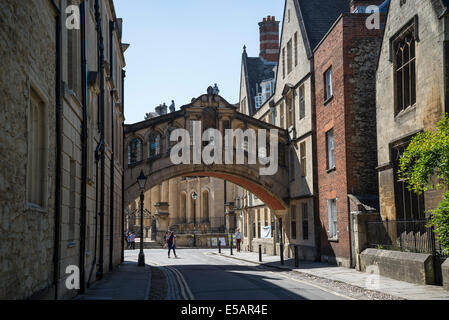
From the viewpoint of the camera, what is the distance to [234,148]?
31.0 meters

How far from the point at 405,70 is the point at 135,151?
17928 mm

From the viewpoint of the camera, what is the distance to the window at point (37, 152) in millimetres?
9508

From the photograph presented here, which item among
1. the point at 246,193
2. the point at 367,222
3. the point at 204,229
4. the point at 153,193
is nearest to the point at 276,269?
the point at 367,222

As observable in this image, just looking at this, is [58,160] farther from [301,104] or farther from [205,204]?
[205,204]

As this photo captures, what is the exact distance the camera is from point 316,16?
29.9 metres

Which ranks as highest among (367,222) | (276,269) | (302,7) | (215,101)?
(302,7)

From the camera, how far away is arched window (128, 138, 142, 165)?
31391 mm

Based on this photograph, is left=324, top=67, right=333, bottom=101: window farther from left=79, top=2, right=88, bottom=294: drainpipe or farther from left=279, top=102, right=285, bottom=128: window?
left=79, top=2, right=88, bottom=294: drainpipe

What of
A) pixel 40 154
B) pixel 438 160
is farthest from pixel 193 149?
pixel 40 154

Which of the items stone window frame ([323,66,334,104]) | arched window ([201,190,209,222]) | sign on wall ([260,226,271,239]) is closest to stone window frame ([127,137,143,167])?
sign on wall ([260,226,271,239])

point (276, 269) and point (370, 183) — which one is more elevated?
point (370, 183)

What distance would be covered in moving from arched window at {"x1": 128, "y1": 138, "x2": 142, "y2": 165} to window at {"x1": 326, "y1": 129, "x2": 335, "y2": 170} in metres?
10.9
